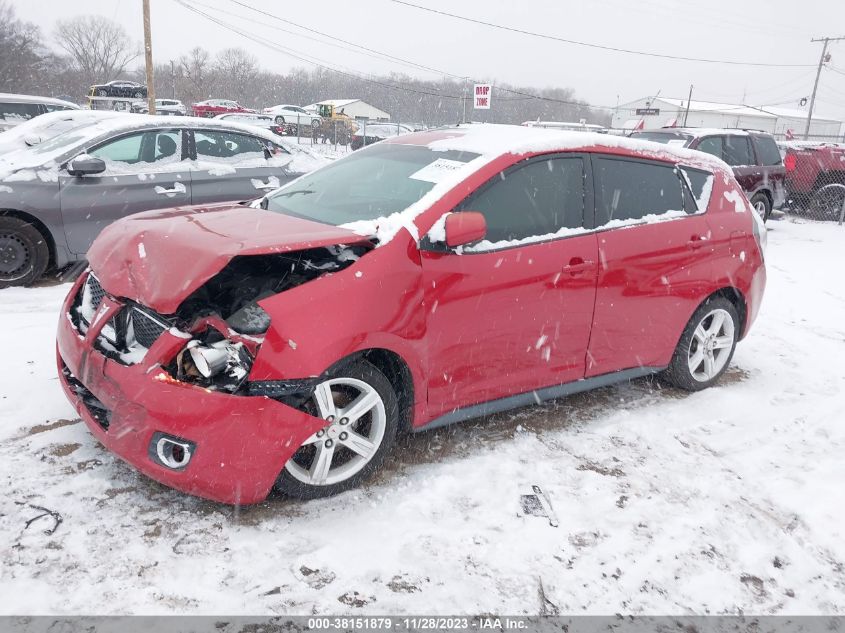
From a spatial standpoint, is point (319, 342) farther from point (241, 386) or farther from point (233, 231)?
point (233, 231)

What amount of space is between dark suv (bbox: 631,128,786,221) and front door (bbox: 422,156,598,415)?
8.38 m

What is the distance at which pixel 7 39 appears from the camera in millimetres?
47531

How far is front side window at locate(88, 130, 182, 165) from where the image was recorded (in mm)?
6094

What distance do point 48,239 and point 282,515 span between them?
4.46m

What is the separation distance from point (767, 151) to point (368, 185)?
11190mm

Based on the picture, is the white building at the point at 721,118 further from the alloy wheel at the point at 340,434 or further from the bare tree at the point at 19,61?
the alloy wheel at the point at 340,434

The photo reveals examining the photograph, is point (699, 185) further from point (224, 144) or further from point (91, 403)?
point (224, 144)

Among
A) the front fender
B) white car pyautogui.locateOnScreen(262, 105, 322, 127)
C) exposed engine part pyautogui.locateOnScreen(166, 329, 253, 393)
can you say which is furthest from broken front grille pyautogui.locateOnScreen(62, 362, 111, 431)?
white car pyautogui.locateOnScreen(262, 105, 322, 127)

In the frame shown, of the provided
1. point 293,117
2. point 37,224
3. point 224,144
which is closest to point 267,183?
point 224,144

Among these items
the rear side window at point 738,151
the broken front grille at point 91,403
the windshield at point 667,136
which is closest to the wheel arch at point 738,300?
the broken front grille at point 91,403

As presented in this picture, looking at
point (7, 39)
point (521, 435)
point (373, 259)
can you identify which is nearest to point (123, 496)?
point (373, 259)

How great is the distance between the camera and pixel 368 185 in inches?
143

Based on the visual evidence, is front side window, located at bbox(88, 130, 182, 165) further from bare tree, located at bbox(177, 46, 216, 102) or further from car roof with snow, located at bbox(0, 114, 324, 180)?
bare tree, located at bbox(177, 46, 216, 102)

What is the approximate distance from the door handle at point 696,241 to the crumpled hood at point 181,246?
2304 mm
